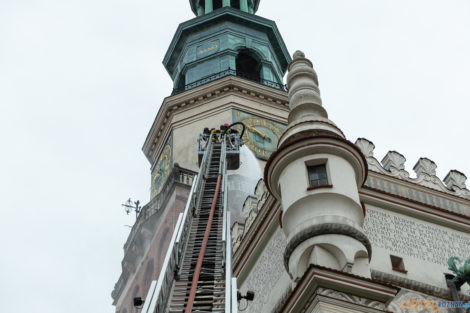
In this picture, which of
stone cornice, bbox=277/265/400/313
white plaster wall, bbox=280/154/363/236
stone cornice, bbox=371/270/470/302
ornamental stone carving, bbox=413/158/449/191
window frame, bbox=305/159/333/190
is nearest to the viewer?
stone cornice, bbox=277/265/400/313

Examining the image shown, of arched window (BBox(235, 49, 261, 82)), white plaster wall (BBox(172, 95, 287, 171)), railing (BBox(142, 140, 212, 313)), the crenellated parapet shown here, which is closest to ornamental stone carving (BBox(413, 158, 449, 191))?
the crenellated parapet

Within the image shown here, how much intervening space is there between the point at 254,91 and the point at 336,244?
23.0m

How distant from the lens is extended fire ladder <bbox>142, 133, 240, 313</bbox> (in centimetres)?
1138

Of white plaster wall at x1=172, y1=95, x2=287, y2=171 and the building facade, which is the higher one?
white plaster wall at x1=172, y1=95, x2=287, y2=171

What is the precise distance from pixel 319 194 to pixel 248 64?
91.4 feet

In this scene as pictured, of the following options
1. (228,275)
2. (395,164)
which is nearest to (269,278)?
(395,164)

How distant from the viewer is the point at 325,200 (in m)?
15.7

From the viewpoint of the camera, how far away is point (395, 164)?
19125 mm

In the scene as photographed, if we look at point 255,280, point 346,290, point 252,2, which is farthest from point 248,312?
point 252,2

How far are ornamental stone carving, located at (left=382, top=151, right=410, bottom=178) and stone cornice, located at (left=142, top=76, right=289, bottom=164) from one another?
18.1 metres

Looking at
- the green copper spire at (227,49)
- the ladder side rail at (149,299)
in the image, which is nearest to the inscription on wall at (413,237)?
the ladder side rail at (149,299)

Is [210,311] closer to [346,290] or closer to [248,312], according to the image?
[346,290]

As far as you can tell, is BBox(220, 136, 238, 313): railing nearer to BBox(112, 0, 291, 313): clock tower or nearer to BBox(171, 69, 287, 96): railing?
BBox(112, 0, 291, 313): clock tower

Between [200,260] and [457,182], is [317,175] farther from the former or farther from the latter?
[457,182]
